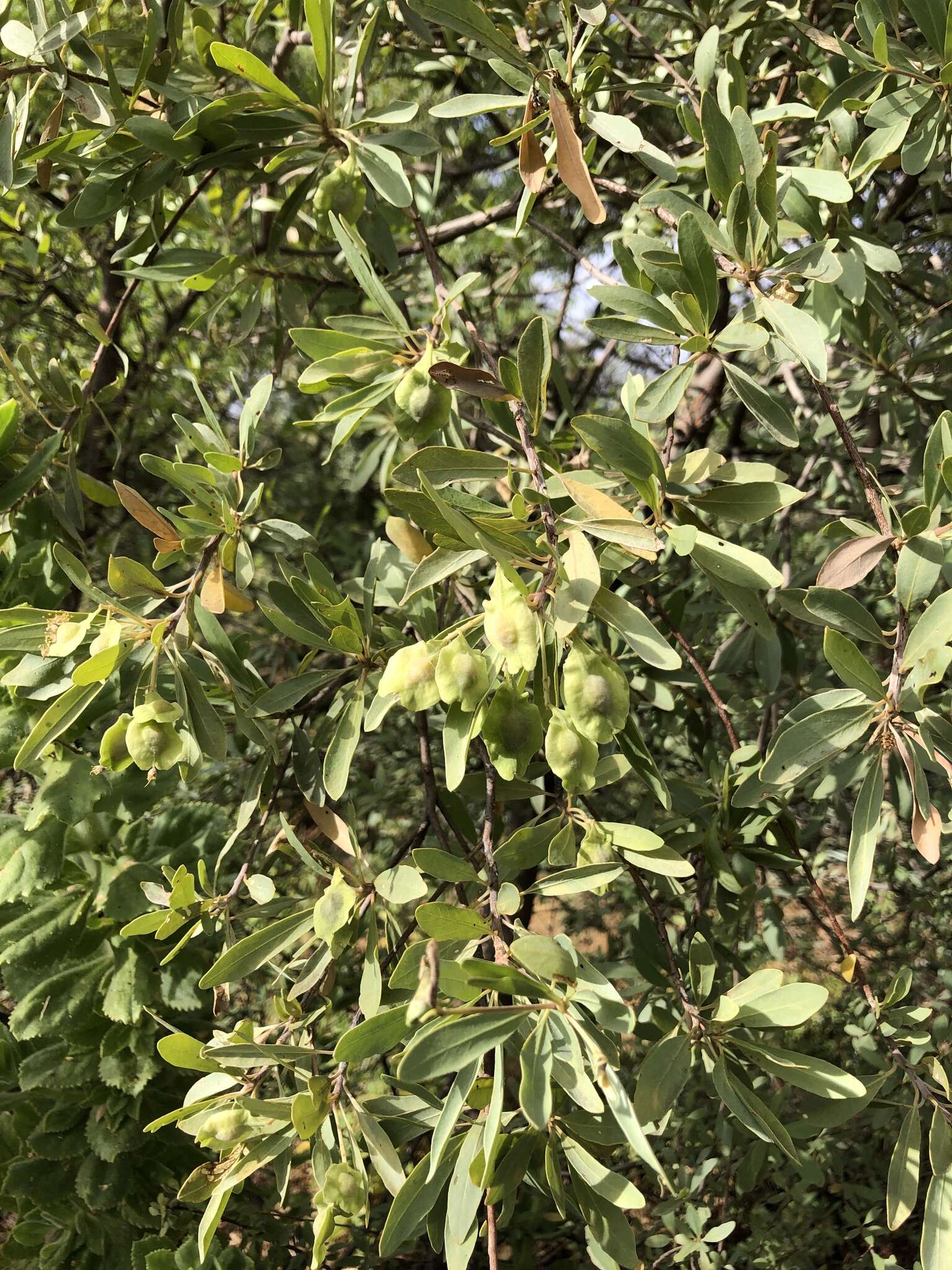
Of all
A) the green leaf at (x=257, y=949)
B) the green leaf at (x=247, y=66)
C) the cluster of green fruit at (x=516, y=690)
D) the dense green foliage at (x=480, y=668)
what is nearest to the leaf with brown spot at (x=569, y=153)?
the dense green foliage at (x=480, y=668)

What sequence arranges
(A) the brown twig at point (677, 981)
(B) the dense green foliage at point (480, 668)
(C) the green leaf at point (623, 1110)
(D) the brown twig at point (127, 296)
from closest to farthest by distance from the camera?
(C) the green leaf at point (623, 1110)
(B) the dense green foliage at point (480, 668)
(A) the brown twig at point (677, 981)
(D) the brown twig at point (127, 296)

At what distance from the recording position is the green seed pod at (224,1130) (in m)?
0.72

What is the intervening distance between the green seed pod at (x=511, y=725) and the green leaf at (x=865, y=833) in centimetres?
29

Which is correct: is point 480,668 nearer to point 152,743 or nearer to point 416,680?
point 416,680

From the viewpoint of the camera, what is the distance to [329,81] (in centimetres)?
84

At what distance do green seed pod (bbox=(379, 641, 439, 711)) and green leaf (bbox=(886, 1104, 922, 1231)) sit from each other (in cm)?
63

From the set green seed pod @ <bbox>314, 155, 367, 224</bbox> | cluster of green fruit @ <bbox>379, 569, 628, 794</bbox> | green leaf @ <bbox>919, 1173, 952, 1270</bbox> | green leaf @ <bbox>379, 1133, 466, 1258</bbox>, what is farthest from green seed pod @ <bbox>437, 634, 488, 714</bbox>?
green leaf @ <bbox>919, 1173, 952, 1270</bbox>

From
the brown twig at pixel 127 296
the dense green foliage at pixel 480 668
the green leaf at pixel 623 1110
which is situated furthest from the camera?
the brown twig at pixel 127 296

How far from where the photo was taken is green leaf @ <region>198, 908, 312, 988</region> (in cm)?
77

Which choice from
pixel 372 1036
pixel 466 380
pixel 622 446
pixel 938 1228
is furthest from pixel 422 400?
Result: pixel 938 1228

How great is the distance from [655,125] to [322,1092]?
1.56 m

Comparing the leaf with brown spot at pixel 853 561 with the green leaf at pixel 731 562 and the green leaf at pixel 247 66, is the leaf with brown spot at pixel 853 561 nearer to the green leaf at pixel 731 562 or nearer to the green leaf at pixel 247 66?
the green leaf at pixel 731 562

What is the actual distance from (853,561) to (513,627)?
0.33 meters

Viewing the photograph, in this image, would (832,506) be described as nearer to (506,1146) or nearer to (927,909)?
(927,909)
